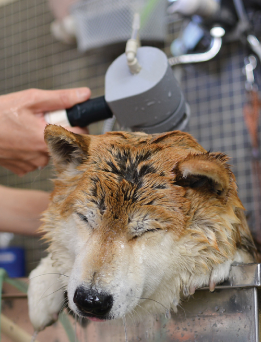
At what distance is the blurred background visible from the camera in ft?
4.52

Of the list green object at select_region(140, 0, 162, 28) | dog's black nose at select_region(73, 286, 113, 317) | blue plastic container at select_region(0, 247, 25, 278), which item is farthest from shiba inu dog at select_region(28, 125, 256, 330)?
blue plastic container at select_region(0, 247, 25, 278)

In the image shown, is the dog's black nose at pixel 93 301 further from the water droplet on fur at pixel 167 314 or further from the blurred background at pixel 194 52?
Answer: the blurred background at pixel 194 52

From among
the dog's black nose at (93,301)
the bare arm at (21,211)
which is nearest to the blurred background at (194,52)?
the bare arm at (21,211)

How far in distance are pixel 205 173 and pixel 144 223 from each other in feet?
0.41

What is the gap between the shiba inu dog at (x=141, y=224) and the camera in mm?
564

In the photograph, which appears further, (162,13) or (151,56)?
(162,13)

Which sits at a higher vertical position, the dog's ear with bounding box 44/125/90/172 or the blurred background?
the dog's ear with bounding box 44/125/90/172

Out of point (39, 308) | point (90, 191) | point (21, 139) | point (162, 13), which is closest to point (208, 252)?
point (90, 191)

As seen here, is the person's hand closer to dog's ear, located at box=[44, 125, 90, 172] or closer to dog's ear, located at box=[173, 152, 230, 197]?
dog's ear, located at box=[44, 125, 90, 172]

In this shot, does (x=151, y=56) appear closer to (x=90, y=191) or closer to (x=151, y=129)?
(x=151, y=129)

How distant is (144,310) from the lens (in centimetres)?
65

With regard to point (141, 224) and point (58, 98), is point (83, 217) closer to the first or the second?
point (141, 224)

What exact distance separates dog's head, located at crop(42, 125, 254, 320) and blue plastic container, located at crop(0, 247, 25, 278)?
1.19 meters

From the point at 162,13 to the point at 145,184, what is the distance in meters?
1.12
